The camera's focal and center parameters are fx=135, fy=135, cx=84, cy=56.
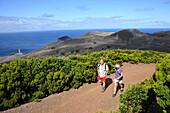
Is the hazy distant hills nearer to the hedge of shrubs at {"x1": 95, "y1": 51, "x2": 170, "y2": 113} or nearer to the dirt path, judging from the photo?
the dirt path

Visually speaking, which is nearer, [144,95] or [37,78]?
[144,95]

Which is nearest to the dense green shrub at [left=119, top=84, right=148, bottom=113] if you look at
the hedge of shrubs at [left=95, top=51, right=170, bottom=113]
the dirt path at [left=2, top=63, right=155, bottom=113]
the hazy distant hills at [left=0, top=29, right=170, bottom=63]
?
the hedge of shrubs at [left=95, top=51, right=170, bottom=113]

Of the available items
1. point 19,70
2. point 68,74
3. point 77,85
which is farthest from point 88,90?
point 19,70

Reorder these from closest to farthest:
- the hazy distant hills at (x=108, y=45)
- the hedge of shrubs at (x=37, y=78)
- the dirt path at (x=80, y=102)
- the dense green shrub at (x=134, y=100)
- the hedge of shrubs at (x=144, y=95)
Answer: the hedge of shrubs at (x=144, y=95)
the dense green shrub at (x=134, y=100)
the dirt path at (x=80, y=102)
the hedge of shrubs at (x=37, y=78)
the hazy distant hills at (x=108, y=45)

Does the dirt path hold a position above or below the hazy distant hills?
below

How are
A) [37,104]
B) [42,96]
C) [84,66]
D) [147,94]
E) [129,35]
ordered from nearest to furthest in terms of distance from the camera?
1. [147,94]
2. [37,104]
3. [42,96]
4. [84,66]
5. [129,35]

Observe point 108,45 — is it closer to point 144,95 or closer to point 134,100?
point 144,95

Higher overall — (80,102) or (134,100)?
(134,100)

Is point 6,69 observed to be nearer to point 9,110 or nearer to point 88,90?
point 9,110

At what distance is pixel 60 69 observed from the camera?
7.89 m

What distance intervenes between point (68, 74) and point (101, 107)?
2.85 metres

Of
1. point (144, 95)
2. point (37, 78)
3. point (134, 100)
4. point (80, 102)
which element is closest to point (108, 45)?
point (37, 78)

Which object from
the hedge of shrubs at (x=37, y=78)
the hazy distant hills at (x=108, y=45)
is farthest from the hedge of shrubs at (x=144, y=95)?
the hazy distant hills at (x=108, y=45)

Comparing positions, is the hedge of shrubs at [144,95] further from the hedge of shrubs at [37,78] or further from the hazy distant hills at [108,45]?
the hazy distant hills at [108,45]
